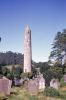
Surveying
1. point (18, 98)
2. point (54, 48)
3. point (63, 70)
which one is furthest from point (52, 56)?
point (18, 98)

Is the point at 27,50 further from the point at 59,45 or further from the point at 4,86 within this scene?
the point at 4,86

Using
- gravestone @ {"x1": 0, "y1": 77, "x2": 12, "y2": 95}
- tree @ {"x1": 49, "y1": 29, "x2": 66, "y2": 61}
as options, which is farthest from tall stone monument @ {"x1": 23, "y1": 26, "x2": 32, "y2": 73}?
gravestone @ {"x1": 0, "y1": 77, "x2": 12, "y2": 95}

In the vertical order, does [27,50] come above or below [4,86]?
above

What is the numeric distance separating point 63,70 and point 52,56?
15.6 metres

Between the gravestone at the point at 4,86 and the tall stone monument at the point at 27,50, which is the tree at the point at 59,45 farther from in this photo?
the gravestone at the point at 4,86

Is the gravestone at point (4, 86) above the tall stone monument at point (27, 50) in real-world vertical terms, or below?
below

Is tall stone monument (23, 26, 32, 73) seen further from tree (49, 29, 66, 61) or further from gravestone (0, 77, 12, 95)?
gravestone (0, 77, 12, 95)

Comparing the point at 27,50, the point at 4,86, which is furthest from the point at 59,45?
the point at 4,86

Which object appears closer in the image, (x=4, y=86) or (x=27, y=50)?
(x=4, y=86)

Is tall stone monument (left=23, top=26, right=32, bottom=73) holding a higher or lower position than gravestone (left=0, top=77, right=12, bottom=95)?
higher

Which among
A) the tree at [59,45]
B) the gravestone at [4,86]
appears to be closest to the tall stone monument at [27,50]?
the tree at [59,45]

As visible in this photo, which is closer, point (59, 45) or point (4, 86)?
point (4, 86)

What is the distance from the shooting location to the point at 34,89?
22.8 meters

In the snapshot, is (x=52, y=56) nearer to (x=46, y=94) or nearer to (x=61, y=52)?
(x=61, y=52)
